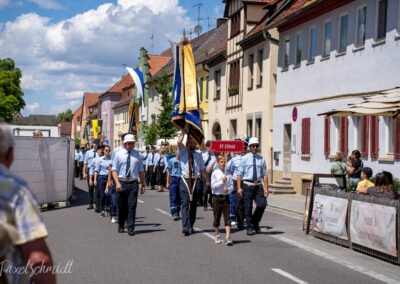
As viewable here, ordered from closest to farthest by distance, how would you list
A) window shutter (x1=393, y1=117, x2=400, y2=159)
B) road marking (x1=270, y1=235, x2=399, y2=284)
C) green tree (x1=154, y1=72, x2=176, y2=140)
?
road marking (x1=270, y1=235, x2=399, y2=284)
window shutter (x1=393, y1=117, x2=400, y2=159)
green tree (x1=154, y1=72, x2=176, y2=140)

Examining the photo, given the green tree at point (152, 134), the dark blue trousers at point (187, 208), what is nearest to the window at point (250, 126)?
the green tree at point (152, 134)

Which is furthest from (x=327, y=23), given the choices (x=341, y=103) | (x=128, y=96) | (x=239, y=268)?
(x=128, y=96)

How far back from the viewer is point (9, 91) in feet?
250

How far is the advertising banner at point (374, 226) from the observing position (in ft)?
36.0

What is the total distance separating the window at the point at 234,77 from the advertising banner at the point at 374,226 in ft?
87.5

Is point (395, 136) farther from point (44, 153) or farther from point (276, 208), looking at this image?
point (44, 153)

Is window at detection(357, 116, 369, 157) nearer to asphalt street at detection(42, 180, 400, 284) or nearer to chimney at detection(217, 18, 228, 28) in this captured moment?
asphalt street at detection(42, 180, 400, 284)

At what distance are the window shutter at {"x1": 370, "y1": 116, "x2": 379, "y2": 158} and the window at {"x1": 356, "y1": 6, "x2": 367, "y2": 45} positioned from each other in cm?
279

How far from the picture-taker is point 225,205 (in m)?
12.9

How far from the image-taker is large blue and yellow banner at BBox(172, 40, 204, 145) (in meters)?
15.8

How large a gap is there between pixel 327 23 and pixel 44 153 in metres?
12.1

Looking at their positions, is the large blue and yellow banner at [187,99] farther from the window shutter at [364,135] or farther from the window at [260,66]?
the window at [260,66]

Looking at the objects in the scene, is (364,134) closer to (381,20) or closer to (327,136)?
(327,136)

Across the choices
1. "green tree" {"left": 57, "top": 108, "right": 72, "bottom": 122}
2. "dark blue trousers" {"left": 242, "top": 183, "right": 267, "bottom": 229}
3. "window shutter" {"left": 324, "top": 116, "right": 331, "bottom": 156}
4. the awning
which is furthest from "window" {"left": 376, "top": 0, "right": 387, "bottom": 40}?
"green tree" {"left": 57, "top": 108, "right": 72, "bottom": 122}
